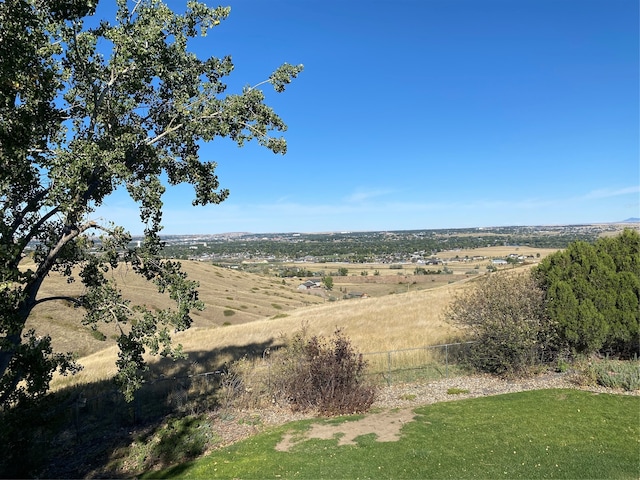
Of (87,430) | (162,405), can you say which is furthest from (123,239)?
(162,405)

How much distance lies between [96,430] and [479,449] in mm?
12590

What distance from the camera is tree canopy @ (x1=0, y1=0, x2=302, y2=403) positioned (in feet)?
27.0

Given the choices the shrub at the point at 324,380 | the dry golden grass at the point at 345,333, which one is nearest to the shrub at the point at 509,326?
the shrub at the point at 324,380

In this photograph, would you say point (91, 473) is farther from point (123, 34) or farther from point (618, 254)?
point (618, 254)

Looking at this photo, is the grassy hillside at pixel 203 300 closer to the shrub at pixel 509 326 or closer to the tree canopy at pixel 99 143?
the tree canopy at pixel 99 143

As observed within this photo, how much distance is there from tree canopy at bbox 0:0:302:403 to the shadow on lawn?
0.86 metres

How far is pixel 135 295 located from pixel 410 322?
48373 millimetres

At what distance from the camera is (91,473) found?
1161cm

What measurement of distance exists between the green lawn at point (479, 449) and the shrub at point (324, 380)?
155cm

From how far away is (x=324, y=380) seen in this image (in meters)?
14.9

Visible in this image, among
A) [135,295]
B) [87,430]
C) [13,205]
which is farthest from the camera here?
[135,295]

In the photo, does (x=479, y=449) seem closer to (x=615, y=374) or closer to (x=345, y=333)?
(x=615, y=374)

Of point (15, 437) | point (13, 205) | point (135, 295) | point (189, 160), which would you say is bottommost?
point (135, 295)

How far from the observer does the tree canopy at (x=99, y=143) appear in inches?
324
